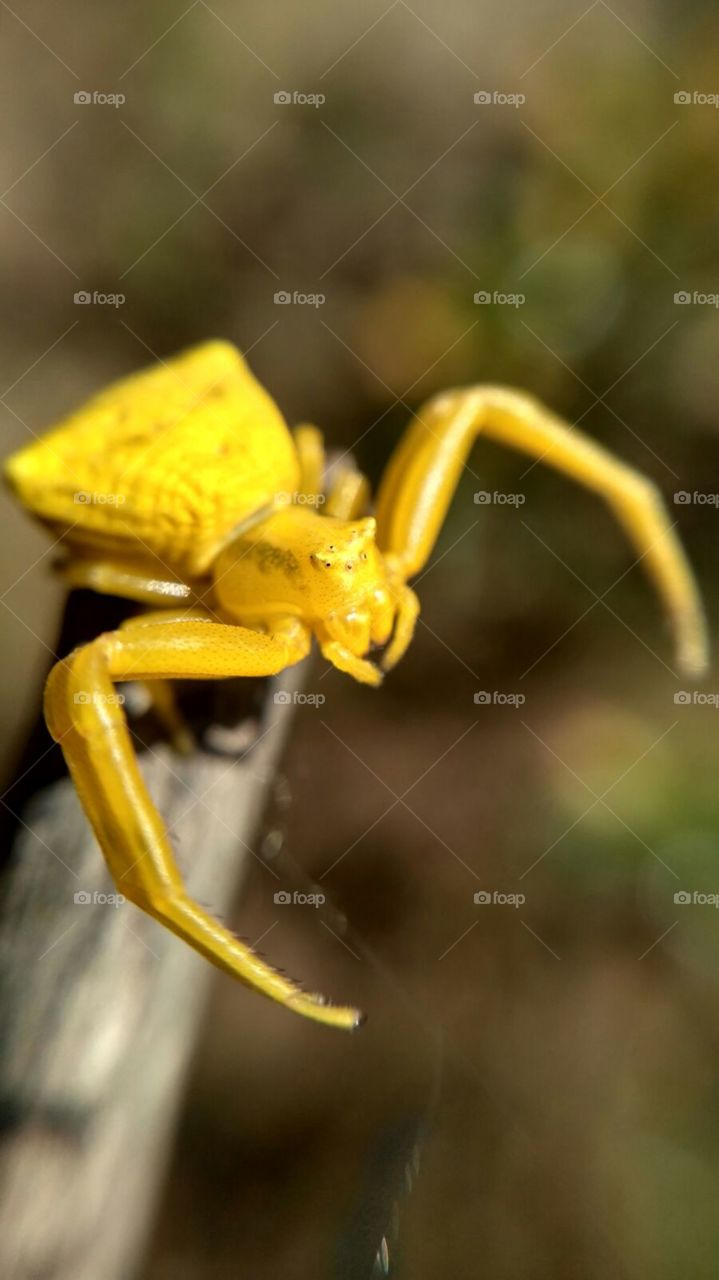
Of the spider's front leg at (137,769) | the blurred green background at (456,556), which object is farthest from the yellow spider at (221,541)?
the blurred green background at (456,556)

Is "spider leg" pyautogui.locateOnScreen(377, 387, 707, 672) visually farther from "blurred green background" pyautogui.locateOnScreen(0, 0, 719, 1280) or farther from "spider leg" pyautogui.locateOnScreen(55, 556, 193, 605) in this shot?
"spider leg" pyautogui.locateOnScreen(55, 556, 193, 605)

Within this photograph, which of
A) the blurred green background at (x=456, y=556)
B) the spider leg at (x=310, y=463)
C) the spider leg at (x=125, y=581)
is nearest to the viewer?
the spider leg at (x=125, y=581)

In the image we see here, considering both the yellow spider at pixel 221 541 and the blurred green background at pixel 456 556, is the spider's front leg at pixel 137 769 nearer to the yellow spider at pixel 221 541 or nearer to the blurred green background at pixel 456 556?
the yellow spider at pixel 221 541

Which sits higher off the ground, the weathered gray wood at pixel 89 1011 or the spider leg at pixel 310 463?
the spider leg at pixel 310 463

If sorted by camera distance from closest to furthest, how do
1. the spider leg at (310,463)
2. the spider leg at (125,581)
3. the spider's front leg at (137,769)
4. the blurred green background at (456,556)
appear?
1. the spider's front leg at (137,769)
2. the spider leg at (125,581)
3. the spider leg at (310,463)
4. the blurred green background at (456,556)

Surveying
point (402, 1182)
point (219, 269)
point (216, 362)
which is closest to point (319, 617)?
point (216, 362)

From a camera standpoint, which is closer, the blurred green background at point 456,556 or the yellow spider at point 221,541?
the yellow spider at point 221,541

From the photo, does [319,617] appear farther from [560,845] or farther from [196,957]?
[560,845]

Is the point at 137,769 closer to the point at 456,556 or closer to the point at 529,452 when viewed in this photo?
the point at 529,452
